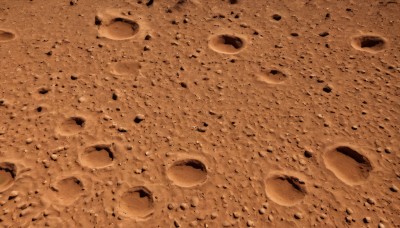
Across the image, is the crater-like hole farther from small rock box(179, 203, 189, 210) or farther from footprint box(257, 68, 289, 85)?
small rock box(179, 203, 189, 210)

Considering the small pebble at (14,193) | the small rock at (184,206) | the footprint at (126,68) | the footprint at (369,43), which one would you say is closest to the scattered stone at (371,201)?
the small rock at (184,206)

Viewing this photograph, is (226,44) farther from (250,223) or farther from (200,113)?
(250,223)

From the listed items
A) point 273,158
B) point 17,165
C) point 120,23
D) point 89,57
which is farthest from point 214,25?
point 17,165

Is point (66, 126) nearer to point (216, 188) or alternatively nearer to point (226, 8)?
point (216, 188)

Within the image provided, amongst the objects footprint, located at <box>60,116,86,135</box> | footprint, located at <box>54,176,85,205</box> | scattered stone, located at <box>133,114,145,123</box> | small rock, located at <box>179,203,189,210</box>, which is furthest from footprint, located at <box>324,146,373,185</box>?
footprint, located at <box>60,116,86,135</box>

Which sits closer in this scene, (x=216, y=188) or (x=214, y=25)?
(x=216, y=188)

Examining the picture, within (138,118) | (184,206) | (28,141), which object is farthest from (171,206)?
(28,141)

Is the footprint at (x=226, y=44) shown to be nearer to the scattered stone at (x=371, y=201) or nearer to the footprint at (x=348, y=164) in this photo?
the footprint at (x=348, y=164)
